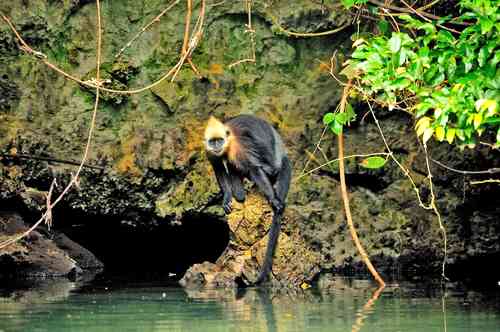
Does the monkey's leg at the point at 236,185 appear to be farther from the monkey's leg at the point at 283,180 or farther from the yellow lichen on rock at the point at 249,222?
the monkey's leg at the point at 283,180

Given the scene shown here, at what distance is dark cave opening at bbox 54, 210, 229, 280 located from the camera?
10.8 meters

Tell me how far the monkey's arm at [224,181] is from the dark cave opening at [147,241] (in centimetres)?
139

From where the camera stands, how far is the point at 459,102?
22.7ft

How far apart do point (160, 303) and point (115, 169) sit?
2.56 m

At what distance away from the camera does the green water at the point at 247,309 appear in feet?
Answer: 22.5

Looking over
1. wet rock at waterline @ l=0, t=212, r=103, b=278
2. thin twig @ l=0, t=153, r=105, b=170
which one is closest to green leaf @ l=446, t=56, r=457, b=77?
thin twig @ l=0, t=153, r=105, b=170

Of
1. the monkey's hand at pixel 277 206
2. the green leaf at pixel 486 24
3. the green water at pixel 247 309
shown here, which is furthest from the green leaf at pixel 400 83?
the monkey's hand at pixel 277 206

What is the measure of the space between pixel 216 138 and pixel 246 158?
0.32 metres

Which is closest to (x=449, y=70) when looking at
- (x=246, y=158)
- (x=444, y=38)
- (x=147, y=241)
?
(x=444, y=38)

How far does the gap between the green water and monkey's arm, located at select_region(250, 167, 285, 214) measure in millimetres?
682

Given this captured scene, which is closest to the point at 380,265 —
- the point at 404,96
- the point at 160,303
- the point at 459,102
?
the point at 404,96

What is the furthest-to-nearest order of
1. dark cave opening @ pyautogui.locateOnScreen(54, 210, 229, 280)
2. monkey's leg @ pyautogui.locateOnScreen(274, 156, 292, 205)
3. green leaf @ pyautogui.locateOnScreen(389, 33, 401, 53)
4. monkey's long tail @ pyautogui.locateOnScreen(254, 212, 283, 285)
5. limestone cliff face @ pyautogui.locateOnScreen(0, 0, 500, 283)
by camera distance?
1. dark cave opening @ pyautogui.locateOnScreen(54, 210, 229, 280)
2. limestone cliff face @ pyautogui.locateOnScreen(0, 0, 500, 283)
3. monkey's leg @ pyautogui.locateOnScreen(274, 156, 292, 205)
4. monkey's long tail @ pyautogui.locateOnScreen(254, 212, 283, 285)
5. green leaf @ pyautogui.locateOnScreen(389, 33, 401, 53)

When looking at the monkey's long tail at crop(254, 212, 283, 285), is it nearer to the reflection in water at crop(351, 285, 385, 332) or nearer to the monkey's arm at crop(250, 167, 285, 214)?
the monkey's arm at crop(250, 167, 285, 214)

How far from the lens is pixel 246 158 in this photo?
9023 mm
